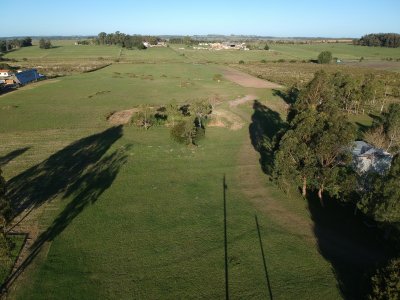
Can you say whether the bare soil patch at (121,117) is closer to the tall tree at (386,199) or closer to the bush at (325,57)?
the tall tree at (386,199)

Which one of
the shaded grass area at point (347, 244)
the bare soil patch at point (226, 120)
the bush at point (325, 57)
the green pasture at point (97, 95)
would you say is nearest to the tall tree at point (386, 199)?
the shaded grass area at point (347, 244)

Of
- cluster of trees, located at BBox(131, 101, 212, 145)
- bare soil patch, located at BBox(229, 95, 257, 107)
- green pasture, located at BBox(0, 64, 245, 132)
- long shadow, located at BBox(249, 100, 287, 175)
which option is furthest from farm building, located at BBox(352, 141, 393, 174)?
green pasture, located at BBox(0, 64, 245, 132)

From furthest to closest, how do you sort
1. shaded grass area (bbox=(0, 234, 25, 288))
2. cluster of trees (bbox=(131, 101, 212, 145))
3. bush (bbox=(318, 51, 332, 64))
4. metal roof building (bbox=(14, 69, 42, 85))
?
bush (bbox=(318, 51, 332, 64))
metal roof building (bbox=(14, 69, 42, 85))
cluster of trees (bbox=(131, 101, 212, 145))
shaded grass area (bbox=(0, 234, 25, 288))

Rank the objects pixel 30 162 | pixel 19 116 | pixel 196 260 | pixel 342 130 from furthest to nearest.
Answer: pixel 19 116 < pixel 30 162 < pixel 342 130 < pixel 196 260

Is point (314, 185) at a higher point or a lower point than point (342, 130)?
lower

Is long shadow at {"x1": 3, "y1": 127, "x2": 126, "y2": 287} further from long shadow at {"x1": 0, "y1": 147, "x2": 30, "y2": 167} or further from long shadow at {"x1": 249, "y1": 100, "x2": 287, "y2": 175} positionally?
long shadow at {"x1": 249, "y1": 100, "x2": 287, "y2": 175}

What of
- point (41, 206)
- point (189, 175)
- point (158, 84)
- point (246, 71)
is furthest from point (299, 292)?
point (246, 71)

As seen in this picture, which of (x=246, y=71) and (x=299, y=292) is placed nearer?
(x=299, y=292)

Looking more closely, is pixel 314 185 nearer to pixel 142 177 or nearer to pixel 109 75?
pixel 142 177
